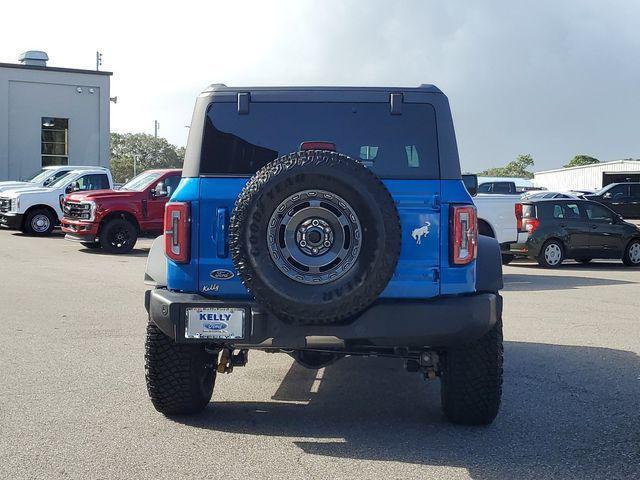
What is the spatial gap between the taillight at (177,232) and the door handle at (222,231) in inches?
7.1

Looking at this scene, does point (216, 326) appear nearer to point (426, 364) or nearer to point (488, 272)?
point (426, 364)

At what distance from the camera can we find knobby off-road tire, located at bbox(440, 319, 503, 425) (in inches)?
208

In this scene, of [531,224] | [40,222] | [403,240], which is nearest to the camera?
[403,240]

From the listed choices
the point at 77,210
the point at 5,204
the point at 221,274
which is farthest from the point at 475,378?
the point at 5,204

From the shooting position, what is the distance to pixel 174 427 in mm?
5324

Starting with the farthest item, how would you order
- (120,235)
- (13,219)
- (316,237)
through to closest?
(13,219) → (120,235) → (316,237)

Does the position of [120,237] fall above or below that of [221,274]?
above

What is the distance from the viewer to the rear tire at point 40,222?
22.3m

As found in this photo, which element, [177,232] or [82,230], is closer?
[177,232]

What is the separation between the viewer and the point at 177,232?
16.8ft

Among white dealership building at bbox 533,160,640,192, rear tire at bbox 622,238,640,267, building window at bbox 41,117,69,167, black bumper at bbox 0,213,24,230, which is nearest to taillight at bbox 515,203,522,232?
rear tire at bbox 622,238,640,267

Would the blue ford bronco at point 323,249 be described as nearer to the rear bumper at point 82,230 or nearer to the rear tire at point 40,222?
the rear bumper at point 82,230

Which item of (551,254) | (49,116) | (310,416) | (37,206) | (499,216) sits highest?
(49,116)

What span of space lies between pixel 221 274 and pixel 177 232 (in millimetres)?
371
